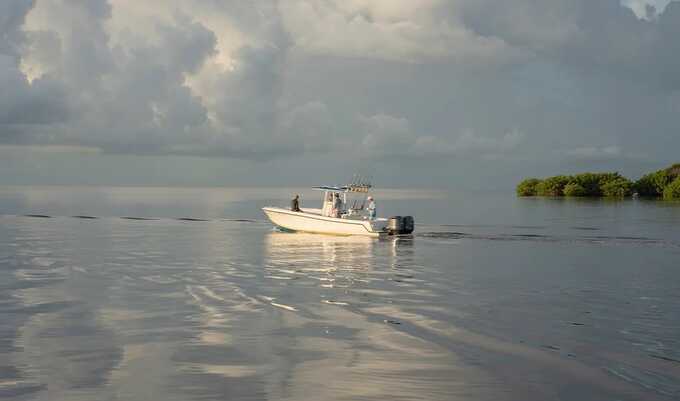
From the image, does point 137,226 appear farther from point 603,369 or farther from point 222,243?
point 603,369

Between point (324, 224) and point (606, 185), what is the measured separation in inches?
5472

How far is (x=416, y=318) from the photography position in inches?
741

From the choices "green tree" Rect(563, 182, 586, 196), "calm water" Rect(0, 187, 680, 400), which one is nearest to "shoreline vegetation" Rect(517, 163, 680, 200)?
"green tree" Rect(563, 182, 586, 196)

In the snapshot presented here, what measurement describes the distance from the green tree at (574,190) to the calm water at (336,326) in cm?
14201

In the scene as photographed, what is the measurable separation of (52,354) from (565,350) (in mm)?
10918

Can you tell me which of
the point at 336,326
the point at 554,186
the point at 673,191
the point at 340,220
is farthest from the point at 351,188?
the point at 554,186

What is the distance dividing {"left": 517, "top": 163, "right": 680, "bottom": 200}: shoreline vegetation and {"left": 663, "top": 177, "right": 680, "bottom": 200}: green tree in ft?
10.4

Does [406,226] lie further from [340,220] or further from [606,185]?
[606,185]

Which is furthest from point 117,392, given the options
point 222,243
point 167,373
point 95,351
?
point 222,243

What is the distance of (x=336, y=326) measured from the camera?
58.1 ft

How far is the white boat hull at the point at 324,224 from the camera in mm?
47031

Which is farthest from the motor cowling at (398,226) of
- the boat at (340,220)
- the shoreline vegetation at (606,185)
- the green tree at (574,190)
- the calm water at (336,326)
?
the green tree at (574,190)

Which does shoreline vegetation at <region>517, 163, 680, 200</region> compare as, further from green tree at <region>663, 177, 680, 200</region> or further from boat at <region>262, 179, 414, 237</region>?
boat at <region>262, 179, 414, 237</region>

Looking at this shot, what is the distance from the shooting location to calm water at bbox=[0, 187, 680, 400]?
1253cm
